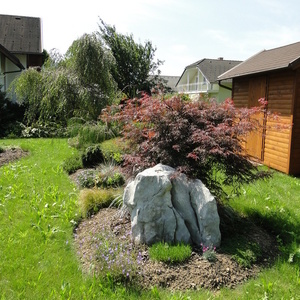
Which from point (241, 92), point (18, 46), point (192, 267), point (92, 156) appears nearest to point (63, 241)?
point (192, 267)

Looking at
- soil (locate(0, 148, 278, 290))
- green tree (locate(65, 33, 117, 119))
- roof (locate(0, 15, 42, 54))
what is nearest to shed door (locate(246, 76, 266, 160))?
soil (locate(0, 148, 278, 290))

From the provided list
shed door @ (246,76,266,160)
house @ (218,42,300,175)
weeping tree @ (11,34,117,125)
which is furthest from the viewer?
weeping tree @ (11,34,117,125)

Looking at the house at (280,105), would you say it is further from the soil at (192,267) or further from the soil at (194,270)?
the soil at (194,270)

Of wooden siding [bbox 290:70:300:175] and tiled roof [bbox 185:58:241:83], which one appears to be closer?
wooden siding [bbox 290:70:300:175]

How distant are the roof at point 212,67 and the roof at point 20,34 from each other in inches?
578

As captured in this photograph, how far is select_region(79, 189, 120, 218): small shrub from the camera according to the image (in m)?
4.86

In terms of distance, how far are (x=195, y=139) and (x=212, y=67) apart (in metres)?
27.9

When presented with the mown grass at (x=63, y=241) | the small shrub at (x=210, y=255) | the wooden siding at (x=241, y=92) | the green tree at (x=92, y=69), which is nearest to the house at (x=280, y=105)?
the wooden siding at (x=241, y=92)

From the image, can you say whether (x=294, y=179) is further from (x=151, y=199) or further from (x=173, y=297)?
(x=173, y=297)

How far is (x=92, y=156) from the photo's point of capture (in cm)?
798

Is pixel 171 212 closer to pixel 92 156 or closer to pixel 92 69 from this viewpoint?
pixel 92 156

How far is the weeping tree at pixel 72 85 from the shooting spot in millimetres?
12180

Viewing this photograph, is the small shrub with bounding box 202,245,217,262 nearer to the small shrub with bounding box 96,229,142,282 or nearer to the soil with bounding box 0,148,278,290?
the soil with bounding box 0,148,278,290

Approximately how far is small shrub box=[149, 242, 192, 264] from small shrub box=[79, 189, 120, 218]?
161 cm
